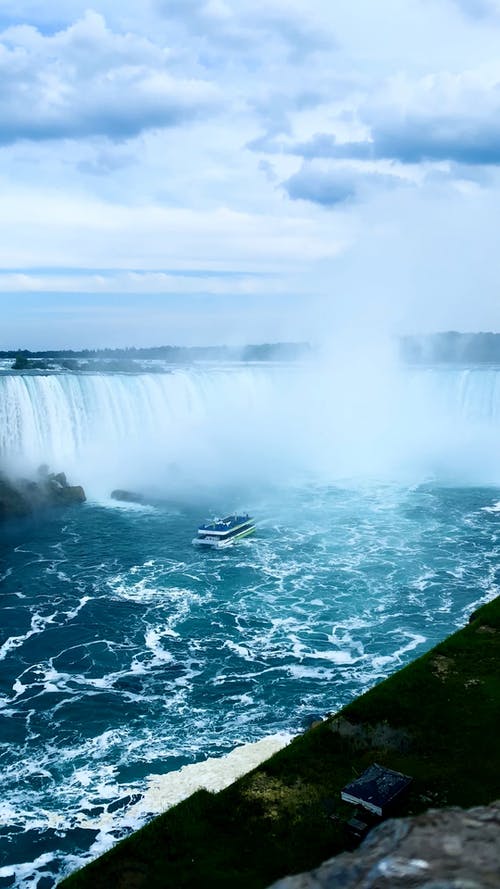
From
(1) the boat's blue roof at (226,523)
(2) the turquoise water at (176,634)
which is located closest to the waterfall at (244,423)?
(2) the turquoise water at (176,634)

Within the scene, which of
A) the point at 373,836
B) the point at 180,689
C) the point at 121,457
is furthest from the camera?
the point at 121,457

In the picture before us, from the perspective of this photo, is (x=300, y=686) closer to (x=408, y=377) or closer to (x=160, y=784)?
(x=160, y=784)

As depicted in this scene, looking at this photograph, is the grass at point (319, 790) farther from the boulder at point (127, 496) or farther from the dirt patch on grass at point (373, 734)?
the boulder at point (127, 496)

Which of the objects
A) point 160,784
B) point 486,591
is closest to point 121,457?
point 486,591

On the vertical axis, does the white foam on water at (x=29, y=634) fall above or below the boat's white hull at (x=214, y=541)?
below

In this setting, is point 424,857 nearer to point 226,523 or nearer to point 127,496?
point 226,523

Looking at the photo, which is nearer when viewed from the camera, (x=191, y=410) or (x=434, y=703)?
(x=434, y=703)

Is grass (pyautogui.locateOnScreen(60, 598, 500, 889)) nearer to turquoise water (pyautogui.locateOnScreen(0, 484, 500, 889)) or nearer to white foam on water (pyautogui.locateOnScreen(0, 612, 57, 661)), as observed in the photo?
turquoise water (pyautogui.locateOnScreen(0, 484, 500, 889))
